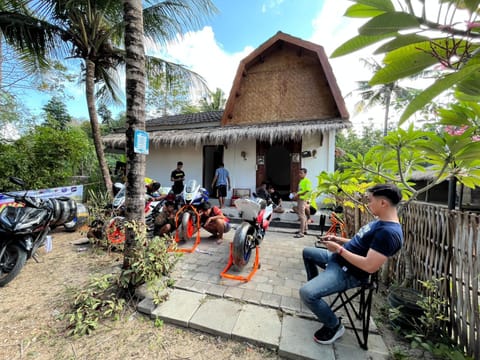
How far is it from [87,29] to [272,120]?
20.2ft

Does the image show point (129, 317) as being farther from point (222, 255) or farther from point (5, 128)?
point (5, 128)

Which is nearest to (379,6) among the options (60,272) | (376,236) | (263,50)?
(376,236)

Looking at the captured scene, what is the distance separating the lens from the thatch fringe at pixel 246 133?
A: 249 inches

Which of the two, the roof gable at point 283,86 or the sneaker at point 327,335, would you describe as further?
the roof gable at point 283,86

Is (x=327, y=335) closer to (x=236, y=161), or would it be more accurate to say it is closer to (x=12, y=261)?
(x=12, y=261)

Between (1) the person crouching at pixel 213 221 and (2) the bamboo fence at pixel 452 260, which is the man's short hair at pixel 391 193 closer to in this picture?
(2) the bamboo fence at pixel 452 260

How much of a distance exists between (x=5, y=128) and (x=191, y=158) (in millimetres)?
7860

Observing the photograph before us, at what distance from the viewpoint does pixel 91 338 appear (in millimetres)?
1774

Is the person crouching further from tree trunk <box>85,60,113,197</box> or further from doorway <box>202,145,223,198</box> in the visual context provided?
doorway <box>202,145,223,198</box>

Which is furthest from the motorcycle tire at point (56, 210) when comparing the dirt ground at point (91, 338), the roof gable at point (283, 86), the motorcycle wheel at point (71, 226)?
the roof gable at point (283, 86)

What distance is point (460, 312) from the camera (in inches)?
63.0

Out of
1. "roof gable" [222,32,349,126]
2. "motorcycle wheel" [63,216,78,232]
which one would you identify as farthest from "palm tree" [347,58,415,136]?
"motorcycle wheel" [63,216,78,232]

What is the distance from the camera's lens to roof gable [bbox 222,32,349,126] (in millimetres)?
7069

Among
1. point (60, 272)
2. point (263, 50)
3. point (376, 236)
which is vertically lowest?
point (60, 272)
